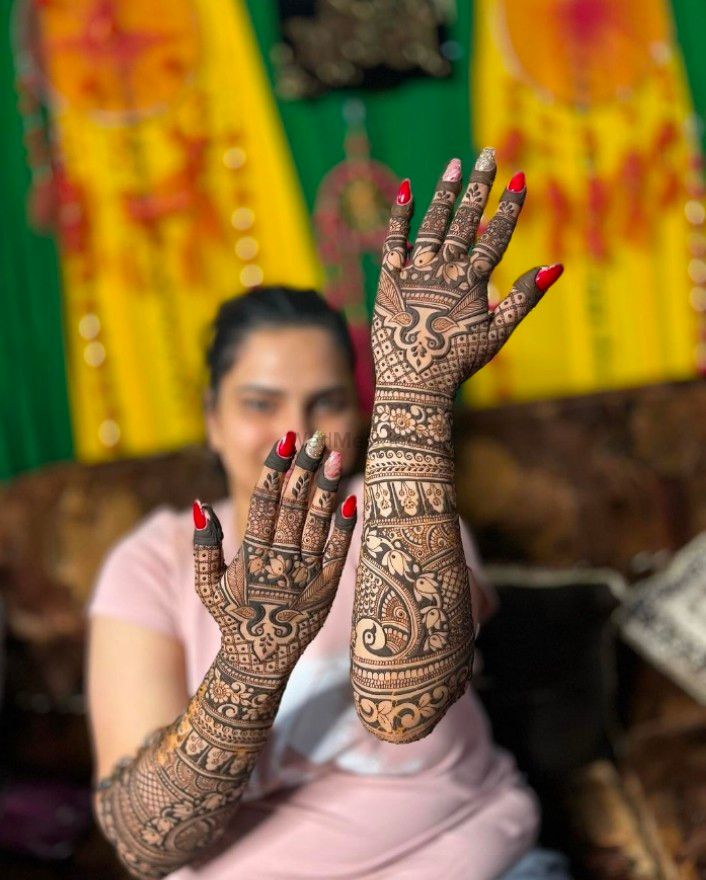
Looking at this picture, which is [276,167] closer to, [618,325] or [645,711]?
[618,325]

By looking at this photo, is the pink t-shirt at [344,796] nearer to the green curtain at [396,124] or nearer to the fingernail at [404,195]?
the fingernail at [404,195]

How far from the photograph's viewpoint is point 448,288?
2.15 ft

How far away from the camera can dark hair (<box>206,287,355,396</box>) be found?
1060 mm

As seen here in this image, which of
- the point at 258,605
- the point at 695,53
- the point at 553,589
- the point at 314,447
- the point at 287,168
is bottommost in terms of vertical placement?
the point at 553,589

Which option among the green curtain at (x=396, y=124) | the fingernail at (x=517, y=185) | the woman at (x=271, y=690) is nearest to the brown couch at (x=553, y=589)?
the woman at (x=271, y=690)

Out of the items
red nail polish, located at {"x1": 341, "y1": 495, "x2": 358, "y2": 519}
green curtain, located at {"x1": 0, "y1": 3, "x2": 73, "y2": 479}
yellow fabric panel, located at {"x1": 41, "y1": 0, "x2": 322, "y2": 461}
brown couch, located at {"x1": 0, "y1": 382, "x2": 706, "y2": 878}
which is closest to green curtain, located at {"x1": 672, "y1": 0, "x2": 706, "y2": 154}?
brown couch, located at {"x1": 0, "y1": 382, "x2": 706, "y2": 878}

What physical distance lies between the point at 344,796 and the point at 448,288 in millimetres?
596

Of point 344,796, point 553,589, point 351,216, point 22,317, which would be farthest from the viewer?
point 351,216

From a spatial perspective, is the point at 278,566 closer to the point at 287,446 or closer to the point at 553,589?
the point at 287,446

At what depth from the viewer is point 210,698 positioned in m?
0.72

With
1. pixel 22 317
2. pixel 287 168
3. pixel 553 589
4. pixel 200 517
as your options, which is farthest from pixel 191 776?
pixel 287 168

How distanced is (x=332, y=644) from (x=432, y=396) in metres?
0.39

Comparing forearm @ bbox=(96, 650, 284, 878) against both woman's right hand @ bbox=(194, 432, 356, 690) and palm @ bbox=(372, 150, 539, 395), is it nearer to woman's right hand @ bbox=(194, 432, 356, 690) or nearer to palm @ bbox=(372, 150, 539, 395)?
woman's right hand @ bbox=(194, 432, 356, 690)

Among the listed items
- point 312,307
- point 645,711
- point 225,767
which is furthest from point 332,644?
point 645,711
